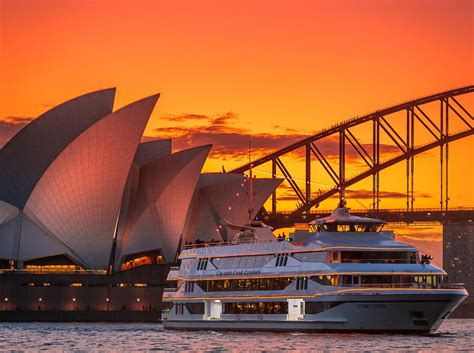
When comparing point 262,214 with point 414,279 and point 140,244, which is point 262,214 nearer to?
point 140,244

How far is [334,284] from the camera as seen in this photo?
89875 millimetres

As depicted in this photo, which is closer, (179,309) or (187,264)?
(179,309)

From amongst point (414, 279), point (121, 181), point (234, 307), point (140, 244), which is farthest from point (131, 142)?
point (414, 279)

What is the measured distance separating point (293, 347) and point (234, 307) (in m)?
14.8

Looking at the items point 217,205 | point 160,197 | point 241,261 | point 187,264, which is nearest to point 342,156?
point 217,205

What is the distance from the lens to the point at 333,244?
9100cm

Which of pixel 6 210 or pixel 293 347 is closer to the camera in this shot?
pixel 293 347

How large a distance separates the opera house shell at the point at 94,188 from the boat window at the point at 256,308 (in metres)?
30.5

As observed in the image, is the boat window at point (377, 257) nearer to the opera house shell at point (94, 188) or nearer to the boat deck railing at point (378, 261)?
the boat deck railing at point (378, 261)

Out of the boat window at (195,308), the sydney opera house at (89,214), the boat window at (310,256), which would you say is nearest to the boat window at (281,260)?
the boat window at (310,256)

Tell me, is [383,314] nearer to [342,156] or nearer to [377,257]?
[377,257]

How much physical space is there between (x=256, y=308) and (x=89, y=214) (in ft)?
131

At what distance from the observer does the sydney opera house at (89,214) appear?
424 ft

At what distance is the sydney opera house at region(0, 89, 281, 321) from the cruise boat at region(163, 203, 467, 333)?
106 feet
